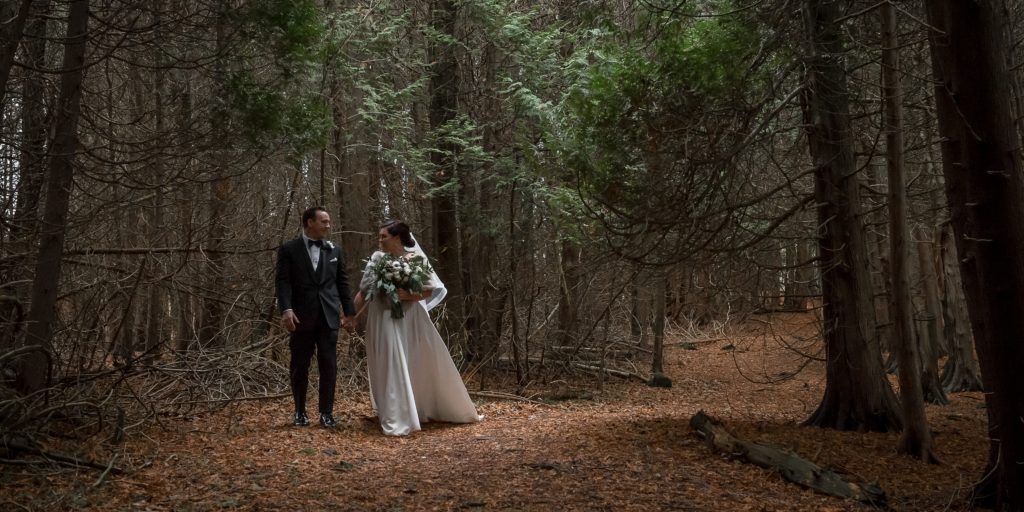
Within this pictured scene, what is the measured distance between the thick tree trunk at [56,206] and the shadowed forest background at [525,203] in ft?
0.07

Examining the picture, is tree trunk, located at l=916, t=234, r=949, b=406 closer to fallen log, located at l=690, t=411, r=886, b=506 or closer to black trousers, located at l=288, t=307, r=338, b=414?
fallen log, located at l=690, t=411, r=886, b=506

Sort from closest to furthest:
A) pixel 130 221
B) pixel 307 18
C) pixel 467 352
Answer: pixel 307 18, pixel 130 221, pixel 467 352

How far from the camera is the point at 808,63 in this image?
7648 millimetres

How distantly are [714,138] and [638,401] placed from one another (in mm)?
5713

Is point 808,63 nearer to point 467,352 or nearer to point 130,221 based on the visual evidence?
point 467,352

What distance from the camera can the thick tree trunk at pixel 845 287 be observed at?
28.1 feet

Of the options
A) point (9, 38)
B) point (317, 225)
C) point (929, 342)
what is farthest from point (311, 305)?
point (929, 342)

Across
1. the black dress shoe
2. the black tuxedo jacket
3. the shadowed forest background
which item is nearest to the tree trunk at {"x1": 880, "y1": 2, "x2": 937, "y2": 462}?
the shadowed forest background

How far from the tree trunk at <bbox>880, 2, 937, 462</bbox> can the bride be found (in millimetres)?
4405

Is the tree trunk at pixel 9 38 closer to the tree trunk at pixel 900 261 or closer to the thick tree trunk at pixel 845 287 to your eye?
the tree trunk at pixel 900 261

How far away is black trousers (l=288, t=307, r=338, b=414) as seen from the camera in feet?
27.2

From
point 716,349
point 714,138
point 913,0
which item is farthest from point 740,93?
point 716,349

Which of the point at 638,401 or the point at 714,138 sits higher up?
the point at 714,138

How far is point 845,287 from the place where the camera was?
28.5 ft
